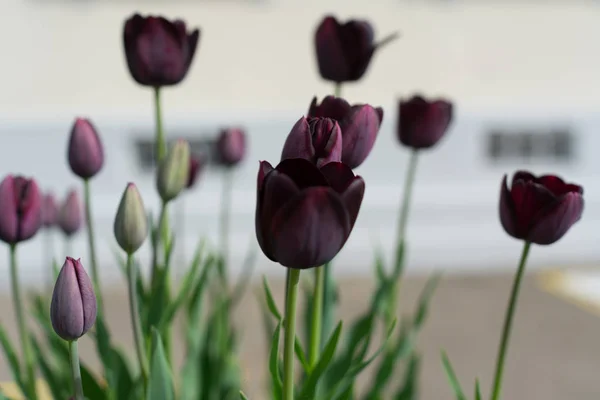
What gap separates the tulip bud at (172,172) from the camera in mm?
305

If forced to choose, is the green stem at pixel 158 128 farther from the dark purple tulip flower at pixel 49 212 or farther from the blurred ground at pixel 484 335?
the blurred ground at pixel 484 335

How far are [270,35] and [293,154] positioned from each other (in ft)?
5.00

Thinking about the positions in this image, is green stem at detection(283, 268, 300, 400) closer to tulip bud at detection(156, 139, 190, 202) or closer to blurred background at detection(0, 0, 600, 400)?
tulip bud at detection(156, 139, 190, 202)

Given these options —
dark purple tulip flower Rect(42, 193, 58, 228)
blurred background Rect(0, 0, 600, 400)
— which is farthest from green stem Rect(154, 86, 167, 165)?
blurred background Rect(0, 0, 600, 400)

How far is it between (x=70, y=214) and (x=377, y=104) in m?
1.41

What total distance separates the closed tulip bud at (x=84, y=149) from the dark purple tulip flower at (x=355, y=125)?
0.39 ft

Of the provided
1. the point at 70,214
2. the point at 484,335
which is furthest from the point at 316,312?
the point at 484,335

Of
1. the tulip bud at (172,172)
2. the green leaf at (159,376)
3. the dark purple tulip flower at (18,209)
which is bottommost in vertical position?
the green leaf at (159,376)

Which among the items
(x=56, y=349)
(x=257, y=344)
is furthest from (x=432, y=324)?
(x=56, y=349)

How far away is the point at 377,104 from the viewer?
5.79 ft

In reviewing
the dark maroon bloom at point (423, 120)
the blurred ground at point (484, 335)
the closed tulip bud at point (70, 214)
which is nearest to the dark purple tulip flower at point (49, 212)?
the closed tulip bud at point (70, 214)

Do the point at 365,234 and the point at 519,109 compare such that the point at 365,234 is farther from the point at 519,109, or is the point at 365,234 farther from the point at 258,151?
the point at 519,109

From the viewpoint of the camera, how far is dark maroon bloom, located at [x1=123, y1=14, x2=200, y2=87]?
1.08 feet

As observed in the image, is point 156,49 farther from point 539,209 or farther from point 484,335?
point 484,335
